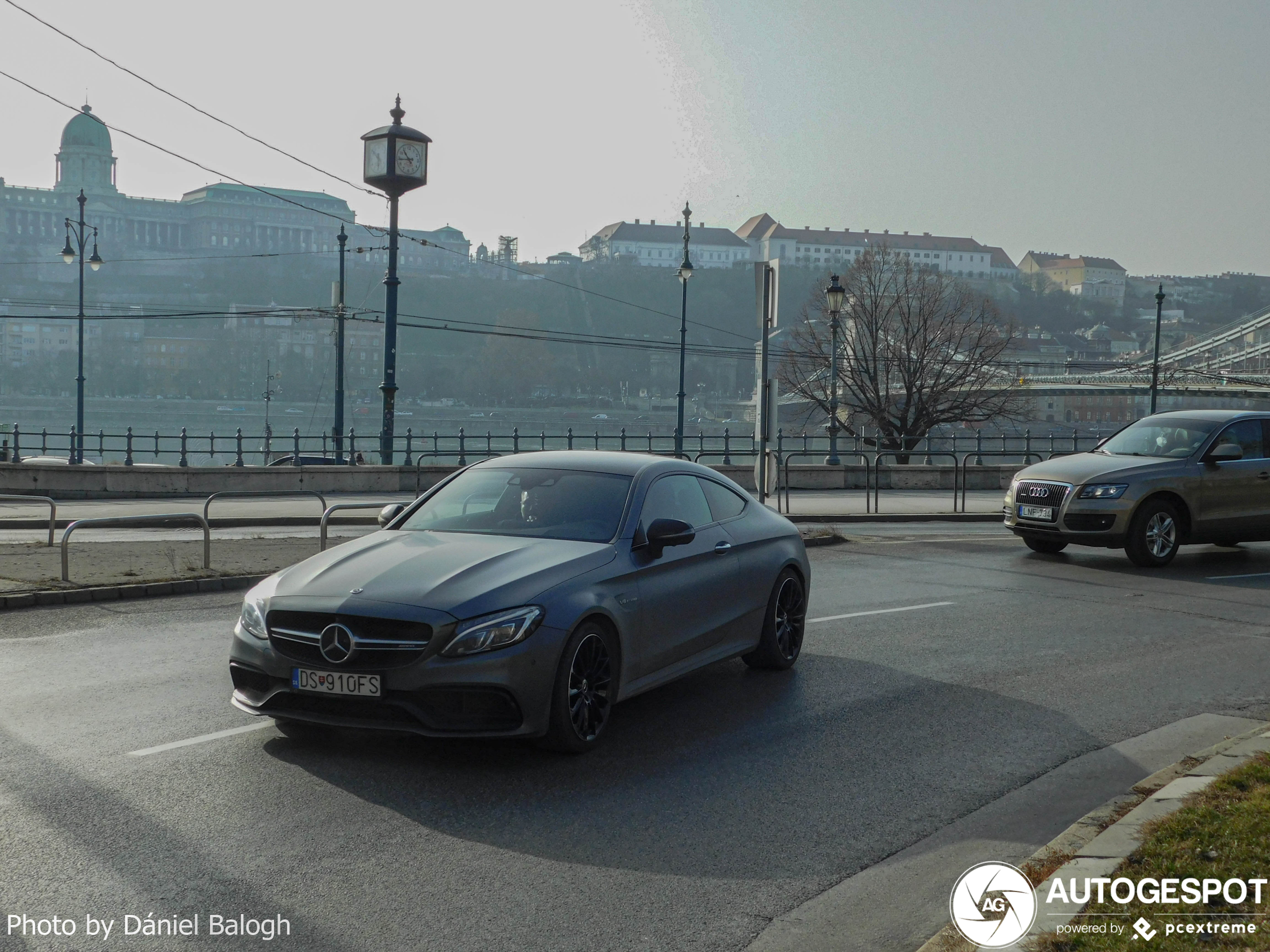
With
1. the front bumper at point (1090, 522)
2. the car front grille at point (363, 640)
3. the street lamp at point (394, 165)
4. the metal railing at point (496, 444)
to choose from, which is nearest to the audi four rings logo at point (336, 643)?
the car front grille at point (363, 640)

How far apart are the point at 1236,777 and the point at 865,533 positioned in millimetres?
13628

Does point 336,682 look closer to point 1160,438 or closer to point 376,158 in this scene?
point 1160,438

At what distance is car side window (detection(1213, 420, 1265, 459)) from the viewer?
46.9 ft

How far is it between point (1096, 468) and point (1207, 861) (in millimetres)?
10286

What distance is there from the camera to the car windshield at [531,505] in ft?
21.6

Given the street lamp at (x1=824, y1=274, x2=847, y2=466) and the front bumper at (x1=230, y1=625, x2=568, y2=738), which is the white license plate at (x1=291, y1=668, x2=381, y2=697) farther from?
the street lamp at (x1=824, y1=274, x2=847, y2=466)

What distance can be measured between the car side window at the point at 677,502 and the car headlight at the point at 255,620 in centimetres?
205

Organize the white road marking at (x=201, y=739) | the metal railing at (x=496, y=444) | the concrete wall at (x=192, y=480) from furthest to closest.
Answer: the metal railing at (x=496, y=444) < the concrete wall at (x=192, y=480) < the white road marking at (x=201, y=739)

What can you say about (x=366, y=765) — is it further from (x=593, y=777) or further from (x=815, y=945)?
(x=815, y=945)

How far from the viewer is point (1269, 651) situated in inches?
352

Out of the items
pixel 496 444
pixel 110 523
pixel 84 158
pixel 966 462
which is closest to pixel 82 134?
pixel 84 158

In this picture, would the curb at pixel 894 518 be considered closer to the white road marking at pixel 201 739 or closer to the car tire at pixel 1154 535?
the car tire at pixel 1154 535

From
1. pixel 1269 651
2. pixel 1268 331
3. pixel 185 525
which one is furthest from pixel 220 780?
pixel 1268 331

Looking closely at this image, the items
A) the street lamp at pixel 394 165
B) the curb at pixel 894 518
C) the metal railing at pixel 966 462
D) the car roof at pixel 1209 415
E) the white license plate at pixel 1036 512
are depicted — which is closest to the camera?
the white license plate at pixel 1036 512
